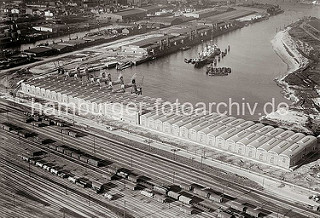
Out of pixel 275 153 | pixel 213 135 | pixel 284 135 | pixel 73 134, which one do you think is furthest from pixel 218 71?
pixel 275 153

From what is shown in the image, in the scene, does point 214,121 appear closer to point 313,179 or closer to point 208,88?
point 313,179

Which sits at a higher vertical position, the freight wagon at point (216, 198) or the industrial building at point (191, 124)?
the industrial building at point (191, 124)

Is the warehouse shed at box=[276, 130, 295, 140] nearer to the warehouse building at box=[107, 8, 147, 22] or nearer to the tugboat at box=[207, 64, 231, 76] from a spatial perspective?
the tugboat at box=[207, 64, 231, 76]

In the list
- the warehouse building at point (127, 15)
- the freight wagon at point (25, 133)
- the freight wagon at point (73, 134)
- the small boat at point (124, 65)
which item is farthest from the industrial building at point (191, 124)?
the warehouse building at point (127, 15)

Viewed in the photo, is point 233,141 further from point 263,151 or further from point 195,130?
point 195,130

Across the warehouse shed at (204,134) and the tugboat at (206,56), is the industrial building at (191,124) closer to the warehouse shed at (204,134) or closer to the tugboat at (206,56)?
the warehouse shed at (204,134)

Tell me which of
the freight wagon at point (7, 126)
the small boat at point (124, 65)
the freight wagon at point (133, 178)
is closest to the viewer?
the freight wagon at point (133, 178)

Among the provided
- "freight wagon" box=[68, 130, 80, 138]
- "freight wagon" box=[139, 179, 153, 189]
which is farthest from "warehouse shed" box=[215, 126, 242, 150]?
"freight wagon" box=[68, 130, 80, 138]
